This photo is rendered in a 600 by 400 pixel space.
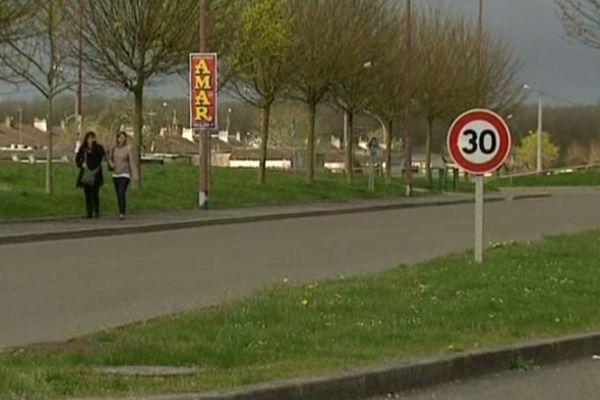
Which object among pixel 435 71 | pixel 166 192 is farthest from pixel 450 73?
pixel 166 192

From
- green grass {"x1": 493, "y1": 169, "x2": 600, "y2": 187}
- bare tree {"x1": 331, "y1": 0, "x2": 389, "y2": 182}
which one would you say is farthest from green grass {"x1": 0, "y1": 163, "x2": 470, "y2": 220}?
green grass {"x1": 493, "y1": 169, "x2": 600, "y2": 187}

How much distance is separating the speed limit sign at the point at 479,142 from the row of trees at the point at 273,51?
12.3 m

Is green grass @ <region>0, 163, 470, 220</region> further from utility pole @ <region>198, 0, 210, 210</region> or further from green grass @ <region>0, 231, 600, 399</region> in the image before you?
green grass @ <region>0, 231, 600, 399</region>

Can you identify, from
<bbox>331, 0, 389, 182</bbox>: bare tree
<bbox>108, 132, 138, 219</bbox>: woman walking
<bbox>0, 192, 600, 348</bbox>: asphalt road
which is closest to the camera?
<bbox>0, 192, 600, 348</bbox>: asphalt road

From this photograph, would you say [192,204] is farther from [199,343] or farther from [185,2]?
[199,343]

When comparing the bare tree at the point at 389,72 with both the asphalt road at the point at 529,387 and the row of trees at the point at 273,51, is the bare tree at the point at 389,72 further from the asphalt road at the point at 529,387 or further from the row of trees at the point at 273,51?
the asphalt road at the point at 529,387

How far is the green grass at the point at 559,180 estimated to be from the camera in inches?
3081

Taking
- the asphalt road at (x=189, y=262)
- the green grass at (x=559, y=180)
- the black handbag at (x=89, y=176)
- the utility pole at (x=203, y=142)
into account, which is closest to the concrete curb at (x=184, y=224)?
the asphalt road at (x=189, y=262)

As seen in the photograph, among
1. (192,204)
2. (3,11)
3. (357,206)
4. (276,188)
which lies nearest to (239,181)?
(276,188)

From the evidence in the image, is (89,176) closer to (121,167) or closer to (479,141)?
(121,167)

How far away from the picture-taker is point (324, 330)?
10.7 meters

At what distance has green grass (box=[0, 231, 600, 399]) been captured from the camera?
855 centimetres

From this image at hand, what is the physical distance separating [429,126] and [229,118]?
49.3 meters

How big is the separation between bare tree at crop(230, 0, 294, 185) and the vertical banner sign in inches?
216
